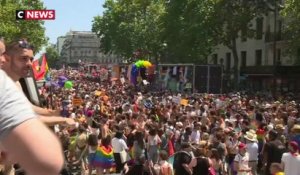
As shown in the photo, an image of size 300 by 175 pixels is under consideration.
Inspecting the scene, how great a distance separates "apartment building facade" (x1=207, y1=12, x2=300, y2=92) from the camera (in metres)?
44.9

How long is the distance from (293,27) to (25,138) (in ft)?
132

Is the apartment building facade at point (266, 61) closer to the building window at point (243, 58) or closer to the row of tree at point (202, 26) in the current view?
the building window at point (243, 58)

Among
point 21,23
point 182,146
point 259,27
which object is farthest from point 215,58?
point 182,146

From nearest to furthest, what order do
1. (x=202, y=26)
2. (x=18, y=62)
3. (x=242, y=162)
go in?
1. (x=18, y=62)
2. (x=242, y=162)
3. (x=202, y=26)

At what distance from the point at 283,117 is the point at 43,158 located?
51.4ft

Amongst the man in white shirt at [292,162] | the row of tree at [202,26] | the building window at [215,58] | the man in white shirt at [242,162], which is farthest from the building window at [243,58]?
the man in white shirt at [292,162]

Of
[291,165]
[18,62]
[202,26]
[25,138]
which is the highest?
[202,26]

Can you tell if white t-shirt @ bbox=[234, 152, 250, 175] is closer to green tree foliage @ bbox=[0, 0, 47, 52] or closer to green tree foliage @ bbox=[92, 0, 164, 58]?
green tree foliage @ bbox=[0, 0, 47, 52]

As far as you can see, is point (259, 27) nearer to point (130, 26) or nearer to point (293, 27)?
point (293, 27)

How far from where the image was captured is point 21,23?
61.7m

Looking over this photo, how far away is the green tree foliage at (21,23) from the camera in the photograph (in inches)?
1620

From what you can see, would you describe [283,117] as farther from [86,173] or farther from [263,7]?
[263,7]

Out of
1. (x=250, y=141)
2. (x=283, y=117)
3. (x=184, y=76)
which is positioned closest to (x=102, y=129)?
(x=250, y=141)

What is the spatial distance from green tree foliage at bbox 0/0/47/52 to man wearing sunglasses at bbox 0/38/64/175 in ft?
129
